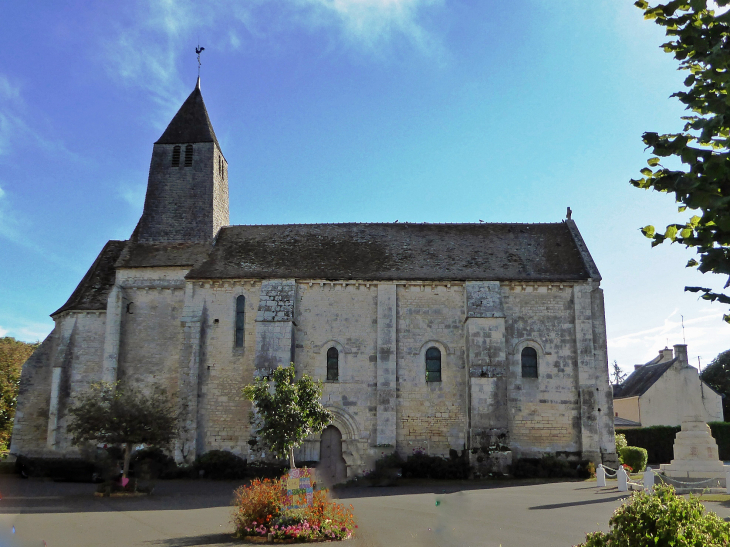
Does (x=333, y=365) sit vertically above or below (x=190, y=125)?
below

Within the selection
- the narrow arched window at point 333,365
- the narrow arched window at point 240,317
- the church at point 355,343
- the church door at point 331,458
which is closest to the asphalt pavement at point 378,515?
the church door at point 331,458

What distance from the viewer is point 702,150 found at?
17.7 ft

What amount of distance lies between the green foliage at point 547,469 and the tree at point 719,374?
2806 centimetres

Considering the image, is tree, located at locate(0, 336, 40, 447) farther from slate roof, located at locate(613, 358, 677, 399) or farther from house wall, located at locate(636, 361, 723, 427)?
slate roof, located at locate(613, 358, 677, 399)

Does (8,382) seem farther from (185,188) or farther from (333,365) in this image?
(333,365)

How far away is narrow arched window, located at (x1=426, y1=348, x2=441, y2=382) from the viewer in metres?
26.2

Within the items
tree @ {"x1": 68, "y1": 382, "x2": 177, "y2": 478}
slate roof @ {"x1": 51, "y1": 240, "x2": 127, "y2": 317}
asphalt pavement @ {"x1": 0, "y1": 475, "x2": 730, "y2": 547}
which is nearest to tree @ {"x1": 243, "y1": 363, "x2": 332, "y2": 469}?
asphalt pavement @ {"x1": 0, "y1": 475, "x2": 730, "y2": 547}

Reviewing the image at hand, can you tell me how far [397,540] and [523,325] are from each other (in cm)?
1679

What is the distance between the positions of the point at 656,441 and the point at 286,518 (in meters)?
28.9

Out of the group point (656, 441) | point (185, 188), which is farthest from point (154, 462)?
point (656, 441)

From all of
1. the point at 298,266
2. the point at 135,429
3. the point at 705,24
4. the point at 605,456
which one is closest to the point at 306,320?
the point at 298,266

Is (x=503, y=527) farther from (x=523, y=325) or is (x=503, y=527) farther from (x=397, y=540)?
(x=523, y=325)

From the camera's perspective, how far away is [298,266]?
90.2 feet

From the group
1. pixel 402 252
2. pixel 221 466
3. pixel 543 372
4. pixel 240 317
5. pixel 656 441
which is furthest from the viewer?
pixel 656 441
